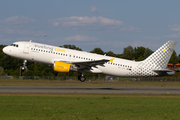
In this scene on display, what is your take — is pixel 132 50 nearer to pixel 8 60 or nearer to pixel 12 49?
pixel 8 60

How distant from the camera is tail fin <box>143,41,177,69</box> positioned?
1565 inches

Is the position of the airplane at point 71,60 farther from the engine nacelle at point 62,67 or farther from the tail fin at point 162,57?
the tail fin at point 162,57

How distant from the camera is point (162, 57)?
40.3 metres

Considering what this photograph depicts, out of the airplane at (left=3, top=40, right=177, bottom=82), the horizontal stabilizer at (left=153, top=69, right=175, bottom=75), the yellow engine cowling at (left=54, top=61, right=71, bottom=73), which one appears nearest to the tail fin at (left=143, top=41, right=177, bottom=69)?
the horizontal stabilizer at (left=153, top=69, right=175, bottom=75)

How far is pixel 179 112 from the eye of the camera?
51.8 ft

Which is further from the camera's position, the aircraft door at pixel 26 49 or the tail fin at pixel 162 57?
the tail fin at pixel 162 57

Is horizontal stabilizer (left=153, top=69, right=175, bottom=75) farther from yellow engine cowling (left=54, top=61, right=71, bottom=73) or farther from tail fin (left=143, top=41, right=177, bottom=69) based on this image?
yellow engine cowling (left=54, top=61, right=71, bottom=73)

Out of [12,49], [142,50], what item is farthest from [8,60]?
[142,50]

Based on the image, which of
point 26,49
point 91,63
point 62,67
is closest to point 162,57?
point 91,63

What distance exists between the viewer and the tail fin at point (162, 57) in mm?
39750

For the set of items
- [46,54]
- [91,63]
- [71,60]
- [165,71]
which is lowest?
[165,71]

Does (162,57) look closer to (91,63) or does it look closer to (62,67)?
(91,63)

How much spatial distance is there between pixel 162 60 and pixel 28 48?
21151 millimetres

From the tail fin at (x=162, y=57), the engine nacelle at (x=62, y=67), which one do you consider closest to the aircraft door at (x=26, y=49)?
the engine nacelle at (x=62, y=67)
